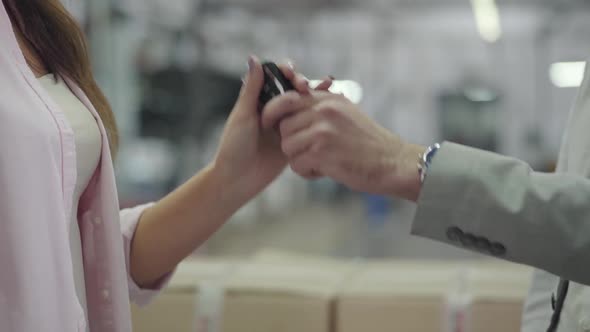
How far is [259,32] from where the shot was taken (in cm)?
1381

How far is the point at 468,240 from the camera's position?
106cm

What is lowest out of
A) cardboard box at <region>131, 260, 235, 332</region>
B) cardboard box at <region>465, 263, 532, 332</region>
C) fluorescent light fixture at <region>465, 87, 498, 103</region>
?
fluorescent light fixture at <region>465, 87, 498, 103</region>

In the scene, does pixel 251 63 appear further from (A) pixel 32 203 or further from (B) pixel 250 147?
(A) pixel 32 203

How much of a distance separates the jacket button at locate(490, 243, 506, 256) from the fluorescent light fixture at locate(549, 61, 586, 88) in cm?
1553

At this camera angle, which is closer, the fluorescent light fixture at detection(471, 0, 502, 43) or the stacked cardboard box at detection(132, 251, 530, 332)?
the stacked cardboard box at detection(132, 251, 530, 332)

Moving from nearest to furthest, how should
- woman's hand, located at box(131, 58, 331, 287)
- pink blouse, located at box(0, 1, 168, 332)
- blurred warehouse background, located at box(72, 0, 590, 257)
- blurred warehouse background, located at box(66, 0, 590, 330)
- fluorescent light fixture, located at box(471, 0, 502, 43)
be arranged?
pink blouse, located at box(0, 1, 168, 332) < woman's hand, located at box(131, 58, 331, 287) < blurred warehouse background, located at box(66, 0, 590, 330) < blurred warehouse background, located at box(72, 0, 590, 257) < fluorescent light fixture, located at box(471, 0, 502, 43)

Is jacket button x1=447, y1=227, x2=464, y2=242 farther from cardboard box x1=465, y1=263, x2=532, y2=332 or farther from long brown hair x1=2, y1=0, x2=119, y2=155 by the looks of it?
cardboard box x1=465, y1=263, x2=532, y2=332

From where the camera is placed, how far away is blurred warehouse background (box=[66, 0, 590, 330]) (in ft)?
30.1

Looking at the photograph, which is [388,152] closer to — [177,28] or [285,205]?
[177,28]

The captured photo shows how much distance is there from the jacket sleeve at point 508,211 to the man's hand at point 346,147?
0.05 meters

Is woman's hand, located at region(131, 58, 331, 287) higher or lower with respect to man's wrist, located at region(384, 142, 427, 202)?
lower

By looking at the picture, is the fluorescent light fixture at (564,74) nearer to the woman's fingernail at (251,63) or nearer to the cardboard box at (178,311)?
the cardboard box at (178,311)

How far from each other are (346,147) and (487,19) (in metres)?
14.6

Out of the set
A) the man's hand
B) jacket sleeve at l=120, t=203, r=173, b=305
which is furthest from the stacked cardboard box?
the man's hand
